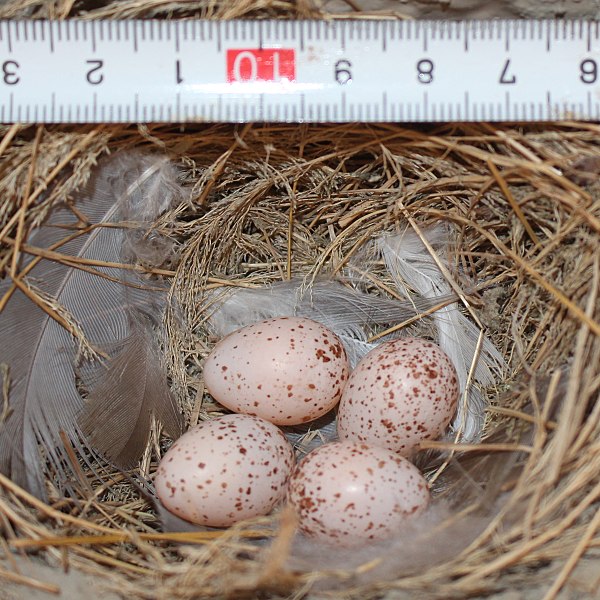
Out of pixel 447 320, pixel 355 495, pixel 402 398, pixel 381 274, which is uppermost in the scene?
pixel 381 274

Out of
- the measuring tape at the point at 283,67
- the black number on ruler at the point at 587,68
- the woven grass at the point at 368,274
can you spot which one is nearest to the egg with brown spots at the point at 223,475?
the woven grass at the point at 368,274

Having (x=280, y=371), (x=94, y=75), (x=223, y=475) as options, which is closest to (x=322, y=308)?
(x=280, y=371)

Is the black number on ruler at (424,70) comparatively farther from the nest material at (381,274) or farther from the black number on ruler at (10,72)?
the black number on ruler at (10,72)

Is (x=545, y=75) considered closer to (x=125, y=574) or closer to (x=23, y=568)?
(x=125, y=574)

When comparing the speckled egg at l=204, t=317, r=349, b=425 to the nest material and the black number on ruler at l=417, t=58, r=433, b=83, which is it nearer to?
the nest material

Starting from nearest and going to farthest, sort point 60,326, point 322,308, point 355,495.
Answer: point 355,495 < point 60,326 < point 322,308

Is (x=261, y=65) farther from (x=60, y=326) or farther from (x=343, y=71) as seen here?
(x=60, y=326)

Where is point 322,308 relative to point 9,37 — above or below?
below
